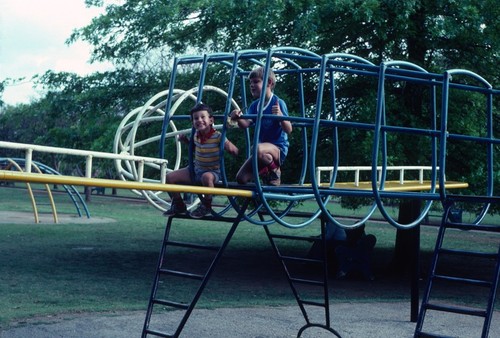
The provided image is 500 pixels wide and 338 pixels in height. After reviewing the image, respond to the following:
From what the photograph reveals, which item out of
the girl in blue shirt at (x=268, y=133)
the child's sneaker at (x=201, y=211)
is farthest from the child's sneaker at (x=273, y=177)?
the child's sneaker at (x=201, y=211)

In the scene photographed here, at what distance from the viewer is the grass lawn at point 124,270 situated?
9.17m

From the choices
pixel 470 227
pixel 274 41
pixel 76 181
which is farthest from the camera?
pixel 274 41

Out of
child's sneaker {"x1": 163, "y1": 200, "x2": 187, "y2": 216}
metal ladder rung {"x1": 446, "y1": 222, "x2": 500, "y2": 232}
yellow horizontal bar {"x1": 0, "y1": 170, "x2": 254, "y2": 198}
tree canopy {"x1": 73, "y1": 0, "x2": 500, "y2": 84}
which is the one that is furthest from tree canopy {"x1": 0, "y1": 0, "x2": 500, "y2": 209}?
yellow horizontal bar {"x1": 0, "y1": 170, "x2": 254, "y2": 198}

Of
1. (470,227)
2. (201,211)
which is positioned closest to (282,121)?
(201,211)

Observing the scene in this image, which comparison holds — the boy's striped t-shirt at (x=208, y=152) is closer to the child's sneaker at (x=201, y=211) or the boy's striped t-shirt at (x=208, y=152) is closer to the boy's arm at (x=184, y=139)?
the boy's arm at (x=184, y=139)

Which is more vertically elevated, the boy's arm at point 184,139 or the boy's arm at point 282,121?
the boy's arm at point 282,121

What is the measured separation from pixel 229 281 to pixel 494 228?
18.8ft

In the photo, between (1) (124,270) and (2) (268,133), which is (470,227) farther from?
(1) (124,270)

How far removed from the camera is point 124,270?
12164 millimetres

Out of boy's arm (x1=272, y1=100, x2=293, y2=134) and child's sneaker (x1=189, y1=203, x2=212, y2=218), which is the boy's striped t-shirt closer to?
child's sneaker (x1=189, y1=203, x2=212, y2=218)

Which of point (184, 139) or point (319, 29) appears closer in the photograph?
point (184, 139)

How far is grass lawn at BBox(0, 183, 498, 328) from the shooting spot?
9172 mm

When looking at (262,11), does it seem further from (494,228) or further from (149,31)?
(494,228)

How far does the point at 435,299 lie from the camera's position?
34.5ft
